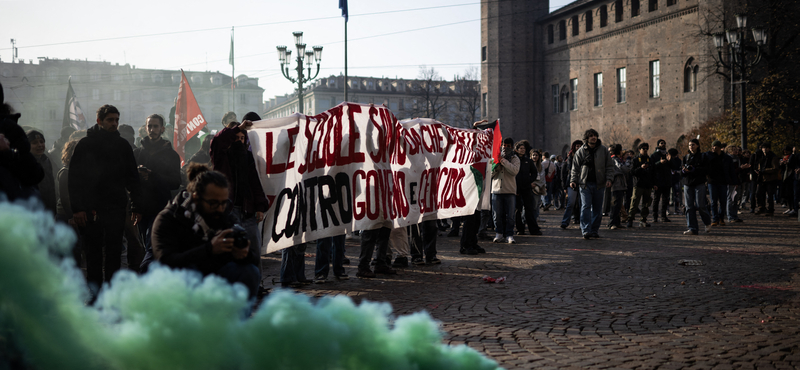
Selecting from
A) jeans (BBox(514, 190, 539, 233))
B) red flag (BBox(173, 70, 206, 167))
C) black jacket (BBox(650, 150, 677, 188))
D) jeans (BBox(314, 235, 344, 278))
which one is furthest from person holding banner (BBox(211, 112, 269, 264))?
black jacket (BBox(650, 150, 677, 188))

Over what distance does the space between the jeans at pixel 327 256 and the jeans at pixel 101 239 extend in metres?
Answer: 2.32

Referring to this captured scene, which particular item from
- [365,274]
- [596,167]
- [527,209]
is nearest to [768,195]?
[527,209]

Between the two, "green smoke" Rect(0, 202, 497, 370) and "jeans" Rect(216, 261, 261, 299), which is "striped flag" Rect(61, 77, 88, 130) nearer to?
"jeans" Rect(216, 261, 261, 299)

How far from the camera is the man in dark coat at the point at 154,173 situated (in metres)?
6.93

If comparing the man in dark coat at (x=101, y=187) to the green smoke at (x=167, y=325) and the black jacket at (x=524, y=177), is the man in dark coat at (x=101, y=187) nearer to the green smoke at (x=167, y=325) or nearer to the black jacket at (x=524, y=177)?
the green smoke at (x=167, y=325)

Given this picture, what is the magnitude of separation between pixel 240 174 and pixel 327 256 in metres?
1.93

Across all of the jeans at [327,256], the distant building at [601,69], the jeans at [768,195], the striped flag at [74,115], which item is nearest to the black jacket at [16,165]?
the jeans at [327,256]

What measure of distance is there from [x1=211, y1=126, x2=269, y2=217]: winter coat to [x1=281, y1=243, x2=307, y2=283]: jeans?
3.99 feet

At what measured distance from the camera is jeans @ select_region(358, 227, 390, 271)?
26.5 ft

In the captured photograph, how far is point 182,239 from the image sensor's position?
3545 millimetres

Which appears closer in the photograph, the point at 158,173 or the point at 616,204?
the point at 158,173

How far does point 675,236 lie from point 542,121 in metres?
42.9

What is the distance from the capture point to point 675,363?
4.20 m

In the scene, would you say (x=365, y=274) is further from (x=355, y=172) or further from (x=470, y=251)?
(x=470, y=251)
